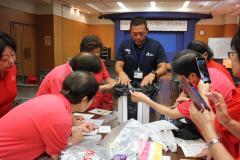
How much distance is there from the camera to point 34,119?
1.21m

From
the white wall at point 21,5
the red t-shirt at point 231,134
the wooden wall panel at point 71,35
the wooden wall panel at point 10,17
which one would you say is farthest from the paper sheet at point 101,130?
the wooden wall panel at point 71,35

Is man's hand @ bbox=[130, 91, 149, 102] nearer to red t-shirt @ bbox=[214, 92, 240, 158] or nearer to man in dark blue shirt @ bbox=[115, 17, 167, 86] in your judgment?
red t-shirt @ bbox=[214, 92, 240, 158]

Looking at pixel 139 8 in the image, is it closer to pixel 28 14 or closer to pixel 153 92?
pixel 28 14

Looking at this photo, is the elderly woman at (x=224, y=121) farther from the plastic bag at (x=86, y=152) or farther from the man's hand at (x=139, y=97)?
the man's hand at (x=139, y=97)

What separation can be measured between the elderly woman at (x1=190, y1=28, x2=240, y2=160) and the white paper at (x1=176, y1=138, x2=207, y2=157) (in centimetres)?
22

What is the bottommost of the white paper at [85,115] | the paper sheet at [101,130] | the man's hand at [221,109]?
the paper sheet at [101,130]

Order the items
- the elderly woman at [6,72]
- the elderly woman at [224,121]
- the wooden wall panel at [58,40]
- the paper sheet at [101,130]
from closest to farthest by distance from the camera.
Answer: the elderly woman at [224,121]
the paper sheet at [101,130]
the elderly woman at [6,72]
the wooden wall panel at [58,40]

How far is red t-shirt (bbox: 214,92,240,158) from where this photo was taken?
43.1 inches

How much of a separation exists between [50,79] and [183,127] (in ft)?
3.18

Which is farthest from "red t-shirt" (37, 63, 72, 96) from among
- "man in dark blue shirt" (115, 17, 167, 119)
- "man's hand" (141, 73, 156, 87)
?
"man in dark blue shirt" (115, 17, 167, 119)

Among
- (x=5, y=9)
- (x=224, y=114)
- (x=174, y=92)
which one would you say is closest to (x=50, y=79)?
(x=224, y=114)

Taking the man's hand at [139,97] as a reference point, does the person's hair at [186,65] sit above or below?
above

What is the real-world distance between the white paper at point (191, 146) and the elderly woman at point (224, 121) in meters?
0.22

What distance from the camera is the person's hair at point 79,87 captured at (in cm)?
132
